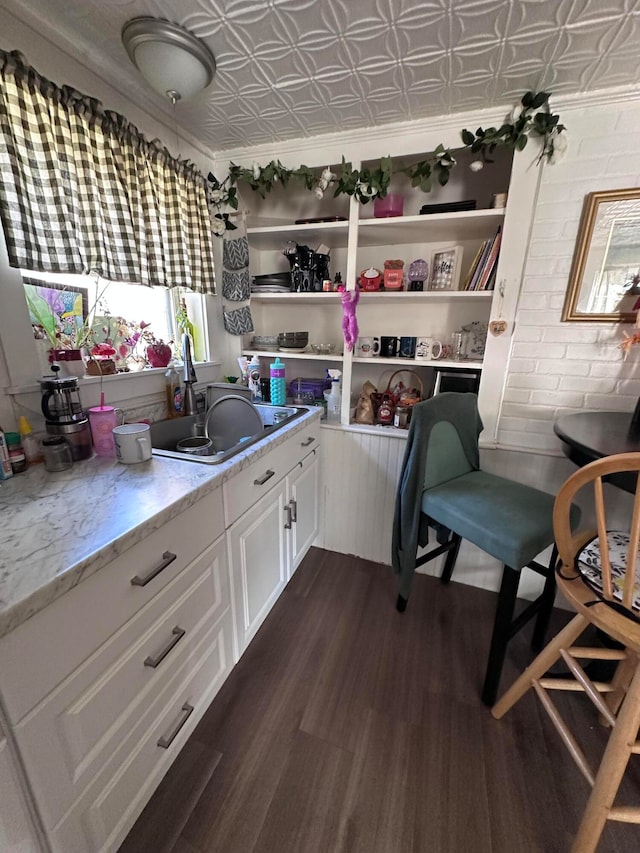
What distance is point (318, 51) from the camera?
1.11m

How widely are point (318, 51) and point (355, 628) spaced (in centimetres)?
219

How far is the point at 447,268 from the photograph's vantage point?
1.63m

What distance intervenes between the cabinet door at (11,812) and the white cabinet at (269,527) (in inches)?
24.8

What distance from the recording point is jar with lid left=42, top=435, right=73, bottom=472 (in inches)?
39.3

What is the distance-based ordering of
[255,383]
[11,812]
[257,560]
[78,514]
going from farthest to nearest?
1. [255,383]
2. [257,560]
3. [78,514]
4. [11,812]

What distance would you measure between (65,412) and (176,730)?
98 centimetres

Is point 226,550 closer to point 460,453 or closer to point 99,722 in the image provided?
point 99,722

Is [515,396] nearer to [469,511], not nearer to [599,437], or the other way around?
[599,437]

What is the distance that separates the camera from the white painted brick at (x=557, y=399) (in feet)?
4.92

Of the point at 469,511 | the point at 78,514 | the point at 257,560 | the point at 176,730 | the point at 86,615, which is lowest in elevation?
the point at 176,730

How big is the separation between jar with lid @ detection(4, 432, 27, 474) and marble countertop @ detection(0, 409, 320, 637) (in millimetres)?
22

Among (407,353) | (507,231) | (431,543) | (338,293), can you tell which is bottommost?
(431,543)

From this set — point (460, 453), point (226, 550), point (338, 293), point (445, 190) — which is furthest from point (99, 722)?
point (445, 190)

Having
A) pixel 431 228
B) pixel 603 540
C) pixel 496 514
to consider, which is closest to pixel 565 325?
Result: pixel 431 228
